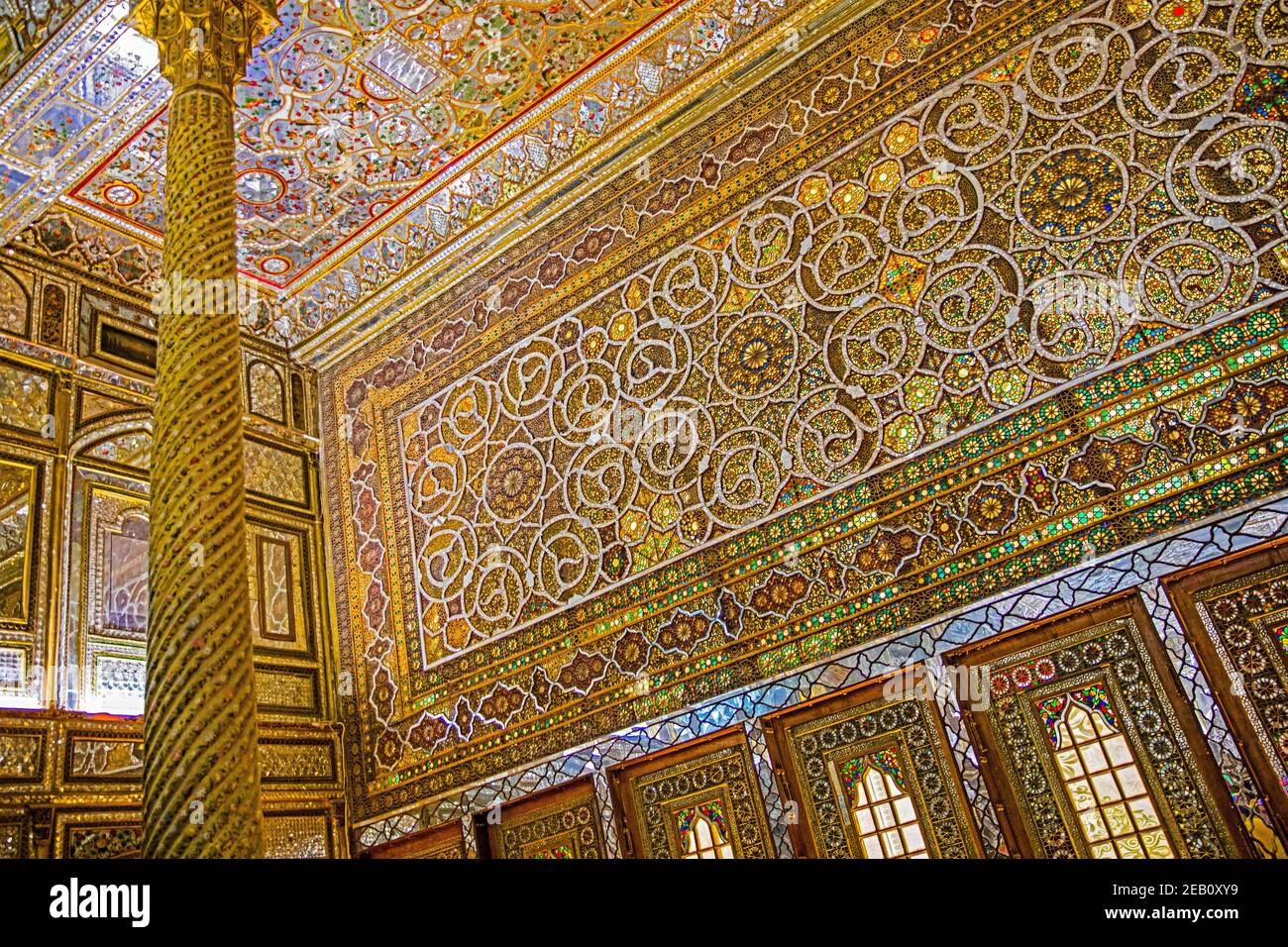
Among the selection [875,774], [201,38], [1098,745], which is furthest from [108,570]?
[1098,745]

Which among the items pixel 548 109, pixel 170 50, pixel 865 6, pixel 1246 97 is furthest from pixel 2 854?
pixel 1246 97

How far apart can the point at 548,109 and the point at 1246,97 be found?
3.59m

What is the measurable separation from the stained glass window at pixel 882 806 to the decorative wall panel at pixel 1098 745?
394 mm

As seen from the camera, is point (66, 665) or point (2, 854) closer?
point (2, 854)

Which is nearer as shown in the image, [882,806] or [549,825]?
[882,806]

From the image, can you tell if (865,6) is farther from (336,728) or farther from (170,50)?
(336,728)

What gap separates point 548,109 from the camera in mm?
6070

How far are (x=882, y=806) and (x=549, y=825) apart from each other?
1.83 meters

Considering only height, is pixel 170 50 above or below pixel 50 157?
below

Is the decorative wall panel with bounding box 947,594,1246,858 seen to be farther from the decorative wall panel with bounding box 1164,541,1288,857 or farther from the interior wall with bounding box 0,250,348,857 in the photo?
the interior wall with bounding box 0,250,348,857

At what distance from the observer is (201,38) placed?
174 inches

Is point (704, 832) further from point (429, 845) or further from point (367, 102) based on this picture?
point (367, 102)

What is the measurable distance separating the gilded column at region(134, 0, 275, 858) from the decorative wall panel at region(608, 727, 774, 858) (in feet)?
7.71

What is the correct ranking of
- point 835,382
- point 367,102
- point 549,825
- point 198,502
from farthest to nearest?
point 367,102
point 549,825
point 835,382
point 198,502
